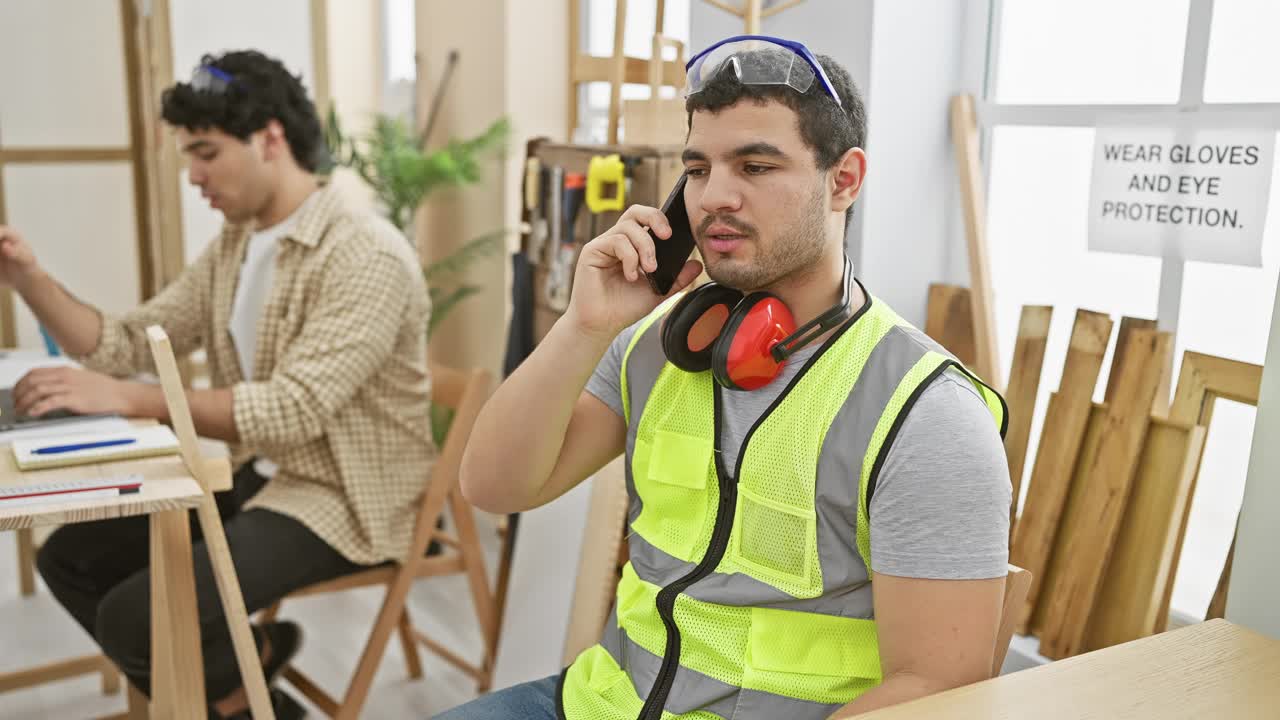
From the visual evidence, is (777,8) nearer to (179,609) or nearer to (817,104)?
(817,104)

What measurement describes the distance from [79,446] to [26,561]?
6.47 ft

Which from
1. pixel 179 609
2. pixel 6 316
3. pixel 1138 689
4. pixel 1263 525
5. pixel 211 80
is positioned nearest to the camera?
pixel 1138 689

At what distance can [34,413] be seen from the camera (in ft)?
7.08

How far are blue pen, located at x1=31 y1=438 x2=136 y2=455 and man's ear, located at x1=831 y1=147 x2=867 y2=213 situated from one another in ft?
4.24

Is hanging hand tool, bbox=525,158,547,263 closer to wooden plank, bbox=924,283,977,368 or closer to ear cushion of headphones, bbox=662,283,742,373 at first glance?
wooden plank, bbox=924,283,977,368

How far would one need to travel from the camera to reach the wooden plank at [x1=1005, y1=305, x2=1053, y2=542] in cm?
234

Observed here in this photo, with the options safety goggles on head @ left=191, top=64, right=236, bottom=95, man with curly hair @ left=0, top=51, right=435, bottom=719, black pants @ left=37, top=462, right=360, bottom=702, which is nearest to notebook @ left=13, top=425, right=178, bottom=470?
man with curly hair @ left=0, top=51, right=435, bottom=719

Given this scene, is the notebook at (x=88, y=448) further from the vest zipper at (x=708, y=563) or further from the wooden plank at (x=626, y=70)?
the wooden plank at (x=626, y=70)

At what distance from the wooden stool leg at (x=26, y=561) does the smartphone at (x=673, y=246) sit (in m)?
2.82

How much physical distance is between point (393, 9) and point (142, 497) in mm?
4006

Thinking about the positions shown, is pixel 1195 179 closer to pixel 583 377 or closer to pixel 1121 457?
pixel 1121 457

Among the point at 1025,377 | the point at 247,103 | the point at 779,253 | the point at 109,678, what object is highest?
the point at 247,103

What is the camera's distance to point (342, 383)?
237cm

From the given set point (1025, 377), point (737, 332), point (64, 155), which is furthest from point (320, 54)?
point (737, 332)
